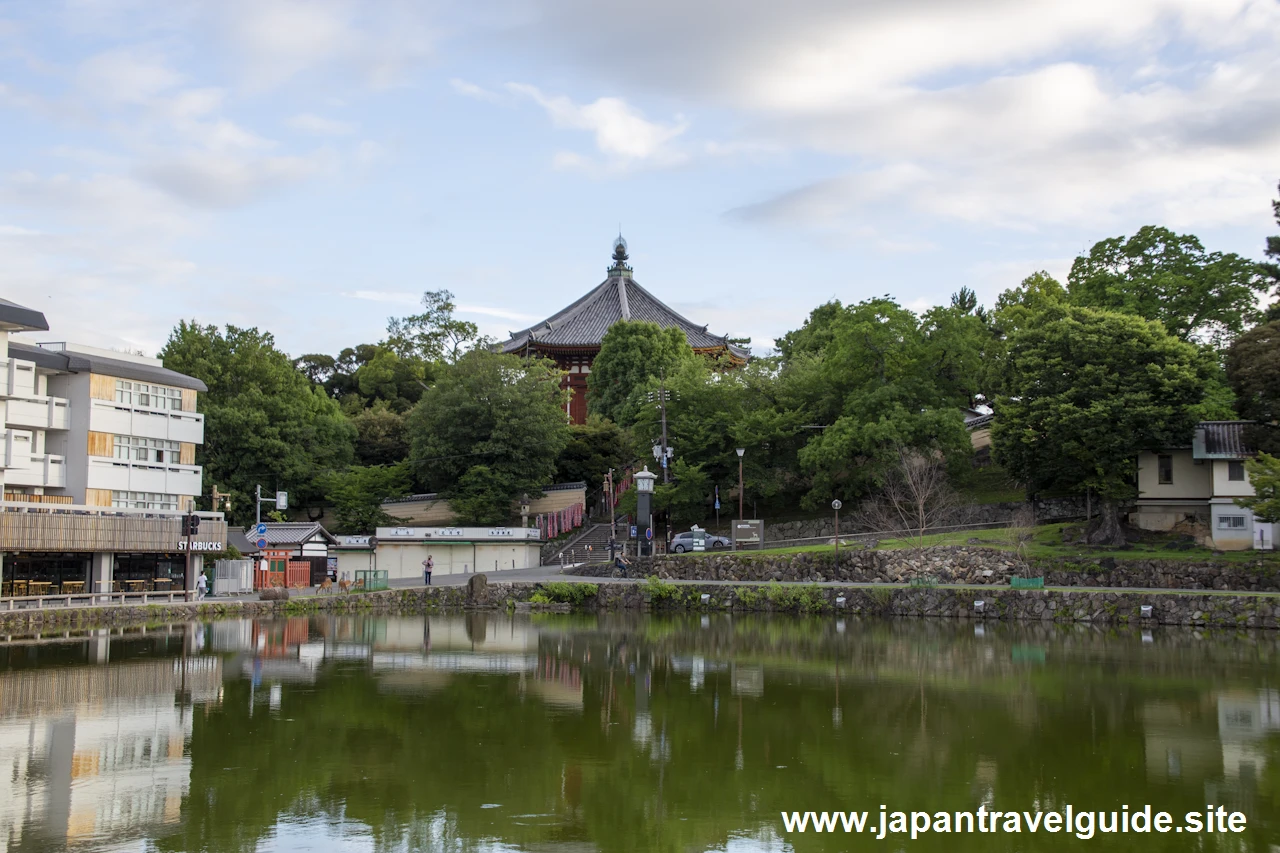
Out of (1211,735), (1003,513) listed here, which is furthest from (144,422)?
(1211,735)

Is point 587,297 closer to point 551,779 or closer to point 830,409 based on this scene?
point 830,409

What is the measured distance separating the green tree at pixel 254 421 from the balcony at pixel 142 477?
523 centimetres

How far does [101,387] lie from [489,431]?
656 inches

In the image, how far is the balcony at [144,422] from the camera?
39.7 metres

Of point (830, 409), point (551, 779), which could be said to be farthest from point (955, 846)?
point (830, 409)

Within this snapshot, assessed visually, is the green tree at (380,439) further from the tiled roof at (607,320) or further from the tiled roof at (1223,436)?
the tiled roof at (1223,436)

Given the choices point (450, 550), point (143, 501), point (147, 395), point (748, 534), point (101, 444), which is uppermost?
point (147, 395)

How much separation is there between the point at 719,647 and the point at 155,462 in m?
25.5

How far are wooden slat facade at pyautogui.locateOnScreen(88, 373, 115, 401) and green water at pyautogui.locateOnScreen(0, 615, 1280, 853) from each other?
1518 centimetres

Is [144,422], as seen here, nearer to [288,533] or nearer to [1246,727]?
[288,533]

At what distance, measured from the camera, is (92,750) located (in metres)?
14.5

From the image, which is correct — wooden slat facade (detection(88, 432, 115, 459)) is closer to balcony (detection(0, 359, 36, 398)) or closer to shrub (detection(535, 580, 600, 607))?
balcony (detection(0, 359, 36, 398))

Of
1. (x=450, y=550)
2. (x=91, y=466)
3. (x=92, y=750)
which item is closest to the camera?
A: (x=92, y=750)

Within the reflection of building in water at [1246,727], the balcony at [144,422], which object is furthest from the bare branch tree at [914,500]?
the balcony at [144,422]
